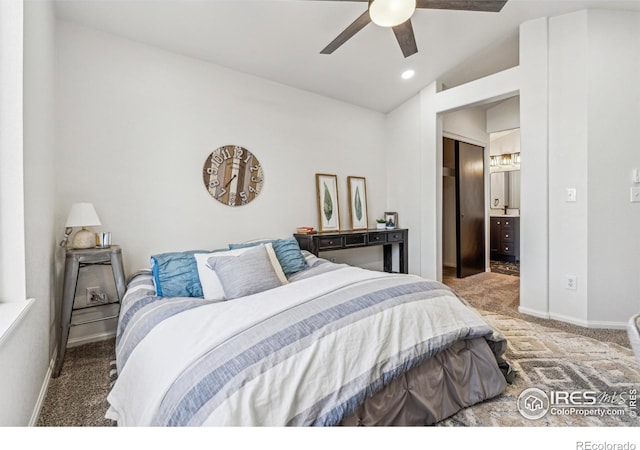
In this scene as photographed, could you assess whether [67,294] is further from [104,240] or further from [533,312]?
[533,312]

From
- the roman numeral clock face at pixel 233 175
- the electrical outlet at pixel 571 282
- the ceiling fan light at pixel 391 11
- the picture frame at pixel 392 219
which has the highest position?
the ceiling fan light at pixel 391 11

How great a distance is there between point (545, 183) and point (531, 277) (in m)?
0.92

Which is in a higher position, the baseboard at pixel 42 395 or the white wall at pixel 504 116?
the white wall at pixel 504 116

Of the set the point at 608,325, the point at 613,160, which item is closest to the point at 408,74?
the point at 613,160

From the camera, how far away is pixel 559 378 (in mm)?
1853

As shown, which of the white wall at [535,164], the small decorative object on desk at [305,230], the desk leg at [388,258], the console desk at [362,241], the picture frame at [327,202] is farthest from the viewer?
the desk leg at [388,258]

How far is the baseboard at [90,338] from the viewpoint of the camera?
236cm

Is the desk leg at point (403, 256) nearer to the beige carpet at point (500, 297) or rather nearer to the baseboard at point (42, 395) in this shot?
the beige carpet at point (500, 297)

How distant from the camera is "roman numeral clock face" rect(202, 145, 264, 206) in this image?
2.99 m

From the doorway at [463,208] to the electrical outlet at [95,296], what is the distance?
435 centimetres

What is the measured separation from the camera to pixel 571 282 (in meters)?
2.83

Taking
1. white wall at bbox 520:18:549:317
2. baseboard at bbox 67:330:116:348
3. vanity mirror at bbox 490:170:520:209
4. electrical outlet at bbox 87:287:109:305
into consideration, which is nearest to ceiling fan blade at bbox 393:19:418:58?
white wall at bbox 520:18:549:317

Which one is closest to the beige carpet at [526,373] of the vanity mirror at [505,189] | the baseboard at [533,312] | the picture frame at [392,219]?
the baseboard at [533,312]

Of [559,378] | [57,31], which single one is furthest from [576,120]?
[57,31]
